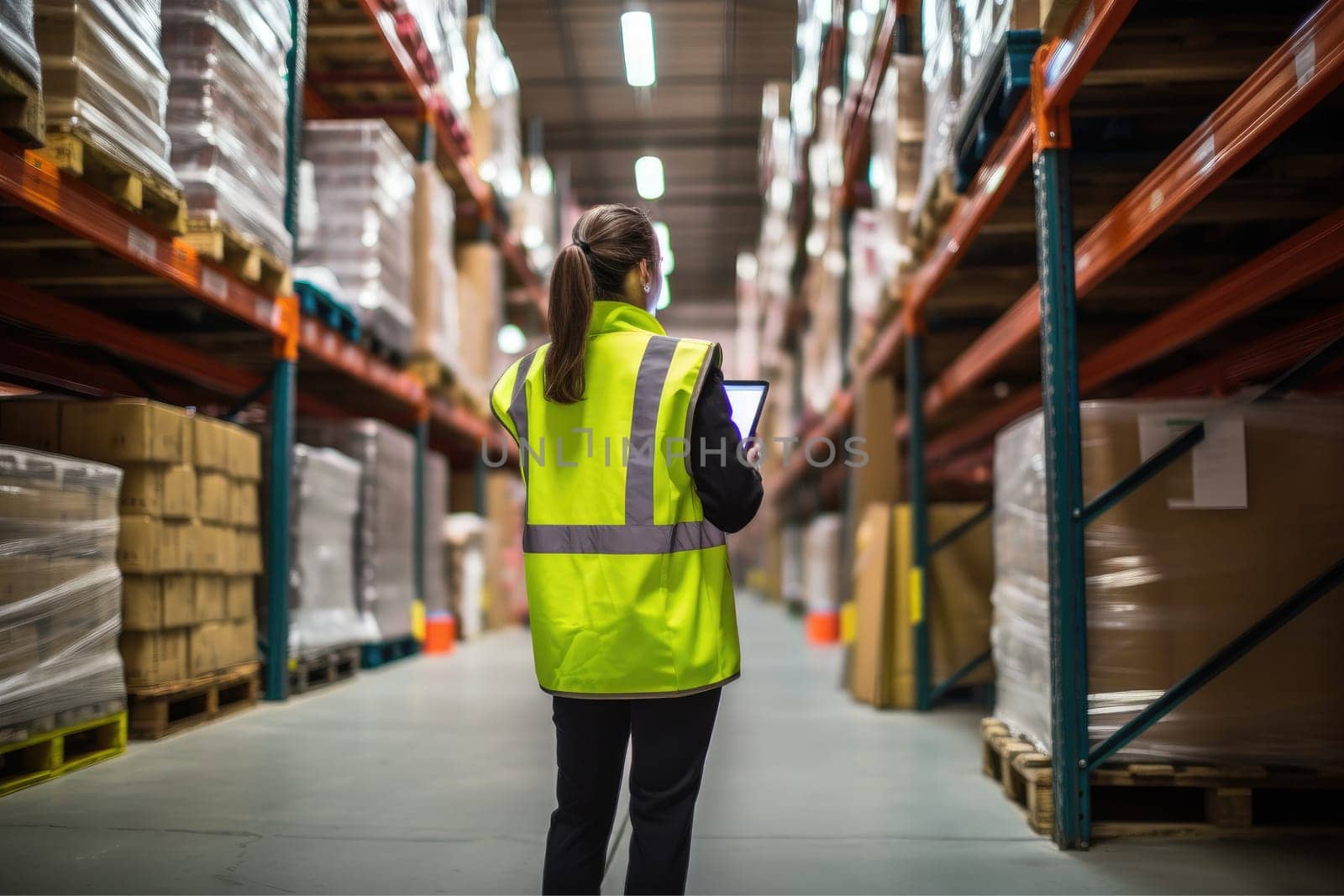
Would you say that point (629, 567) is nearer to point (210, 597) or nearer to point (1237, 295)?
point (1237, 295)

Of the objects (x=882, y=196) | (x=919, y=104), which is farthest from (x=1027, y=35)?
(x=882, y=196)

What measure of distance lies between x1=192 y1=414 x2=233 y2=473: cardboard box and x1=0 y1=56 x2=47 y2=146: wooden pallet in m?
1.76

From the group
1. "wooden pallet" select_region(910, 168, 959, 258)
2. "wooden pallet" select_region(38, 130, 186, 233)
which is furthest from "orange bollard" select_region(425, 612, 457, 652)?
"wooden pallet" select_region(910, 168, 959, 258)

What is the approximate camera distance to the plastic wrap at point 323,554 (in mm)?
5840

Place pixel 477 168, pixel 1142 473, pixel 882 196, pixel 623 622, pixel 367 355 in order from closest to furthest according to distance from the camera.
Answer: pixel 623 622, pixel 1142 473, pixel 882 196, pixel 367 355, pixel 477 168

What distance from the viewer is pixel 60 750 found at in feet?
11.8

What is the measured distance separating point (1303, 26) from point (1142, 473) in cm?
123

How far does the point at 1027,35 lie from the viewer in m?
3.27

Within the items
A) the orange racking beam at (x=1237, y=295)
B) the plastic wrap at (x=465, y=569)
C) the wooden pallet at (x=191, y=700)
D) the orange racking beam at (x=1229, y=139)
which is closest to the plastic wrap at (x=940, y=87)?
the orange racking beam at (x=1237, y=295)

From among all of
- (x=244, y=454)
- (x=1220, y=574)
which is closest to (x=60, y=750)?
(x=244, y=454)

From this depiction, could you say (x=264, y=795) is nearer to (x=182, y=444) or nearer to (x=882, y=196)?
(x=182, y=444)

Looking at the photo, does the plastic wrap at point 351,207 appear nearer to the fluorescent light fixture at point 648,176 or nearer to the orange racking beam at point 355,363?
the orange racking beam at point 355,363

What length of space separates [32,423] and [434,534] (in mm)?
4609

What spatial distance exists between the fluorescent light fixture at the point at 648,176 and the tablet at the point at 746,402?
14.1 meters
